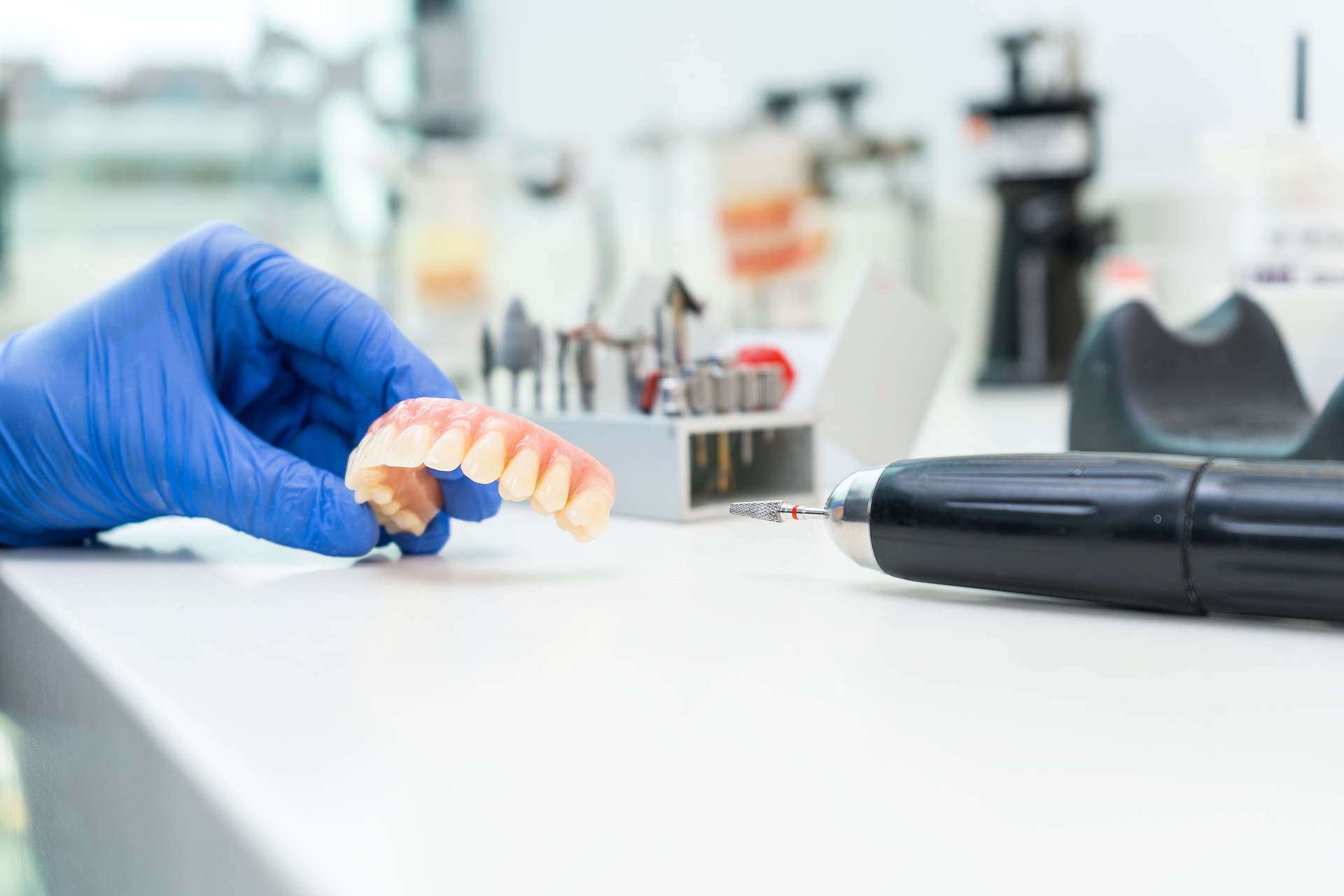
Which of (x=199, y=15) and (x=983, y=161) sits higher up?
(x=199, y=15)

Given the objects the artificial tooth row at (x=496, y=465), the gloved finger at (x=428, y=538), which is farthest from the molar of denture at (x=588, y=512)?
the gloved finger at (x=428, y=538)

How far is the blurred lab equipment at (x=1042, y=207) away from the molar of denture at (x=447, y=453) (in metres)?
1.66

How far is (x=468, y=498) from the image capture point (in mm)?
585

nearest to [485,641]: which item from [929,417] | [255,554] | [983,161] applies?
[255,554]

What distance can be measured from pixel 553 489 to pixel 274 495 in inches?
5.6

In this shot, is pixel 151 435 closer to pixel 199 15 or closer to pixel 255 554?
pixel 255 554

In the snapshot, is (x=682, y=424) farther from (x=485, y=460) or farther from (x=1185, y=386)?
(x=1185, y=386)

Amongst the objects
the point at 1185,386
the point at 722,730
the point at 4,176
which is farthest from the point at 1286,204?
the point at 4,176

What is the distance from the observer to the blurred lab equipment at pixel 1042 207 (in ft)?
6.64

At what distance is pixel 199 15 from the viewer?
3051 millimetres

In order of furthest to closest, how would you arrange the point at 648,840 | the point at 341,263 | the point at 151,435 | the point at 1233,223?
the point at 341,263 < the point at 1233,223 < the point at 151,435 < the point at 648,840

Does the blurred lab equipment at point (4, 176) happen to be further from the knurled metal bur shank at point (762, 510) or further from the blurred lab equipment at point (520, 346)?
the knurled metal bur shank at point (762, 510)

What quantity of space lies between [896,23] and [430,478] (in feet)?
7.95

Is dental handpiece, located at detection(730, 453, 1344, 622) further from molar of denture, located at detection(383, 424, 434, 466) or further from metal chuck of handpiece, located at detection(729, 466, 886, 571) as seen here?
molar of denture, located at detection(383, 424, 434, 466)
